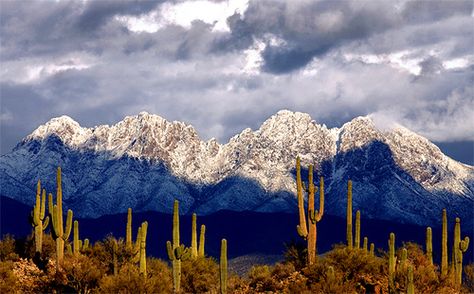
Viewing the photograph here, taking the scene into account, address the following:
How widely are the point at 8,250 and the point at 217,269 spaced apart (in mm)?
16655

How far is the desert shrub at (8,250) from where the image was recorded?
6206 centimetres

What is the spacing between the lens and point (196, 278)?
5675 centimetres

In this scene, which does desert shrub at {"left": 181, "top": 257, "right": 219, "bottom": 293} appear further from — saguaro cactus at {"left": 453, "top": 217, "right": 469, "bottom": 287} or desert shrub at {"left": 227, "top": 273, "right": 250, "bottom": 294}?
saguaro cactus at {"left": 453, "top": 217, "right": 469, "bottom": 287}

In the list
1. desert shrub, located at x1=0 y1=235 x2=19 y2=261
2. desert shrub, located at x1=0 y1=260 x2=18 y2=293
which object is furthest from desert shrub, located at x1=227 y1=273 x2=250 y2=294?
desert shrub, located at x1=0 y1=235 x2=19 y2=261

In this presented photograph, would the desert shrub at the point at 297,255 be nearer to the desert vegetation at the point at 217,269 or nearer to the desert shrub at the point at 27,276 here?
the desert vegetation at the point at 217,269

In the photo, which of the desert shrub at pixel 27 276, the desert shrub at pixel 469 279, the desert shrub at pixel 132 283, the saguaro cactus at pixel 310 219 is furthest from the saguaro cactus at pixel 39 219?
the desert shrub at pixel 469 279

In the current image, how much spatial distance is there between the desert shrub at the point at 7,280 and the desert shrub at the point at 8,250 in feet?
24.9

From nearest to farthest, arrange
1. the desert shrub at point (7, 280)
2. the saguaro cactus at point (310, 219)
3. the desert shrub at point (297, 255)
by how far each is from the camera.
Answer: the desert shrub at point (7, 280), the saguaro cactus at point (310, 219), the desert shrub at point (297, 255)

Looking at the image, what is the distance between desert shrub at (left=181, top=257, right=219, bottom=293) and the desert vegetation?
0.07 m

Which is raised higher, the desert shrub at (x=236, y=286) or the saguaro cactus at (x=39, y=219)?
the saguaro cactus at (x=39, y=219)

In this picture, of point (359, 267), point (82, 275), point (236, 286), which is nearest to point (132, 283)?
point (82, 275)

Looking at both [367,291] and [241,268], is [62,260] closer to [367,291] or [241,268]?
[367,291]

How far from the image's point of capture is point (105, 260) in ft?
191

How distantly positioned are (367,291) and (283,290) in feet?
18.1
